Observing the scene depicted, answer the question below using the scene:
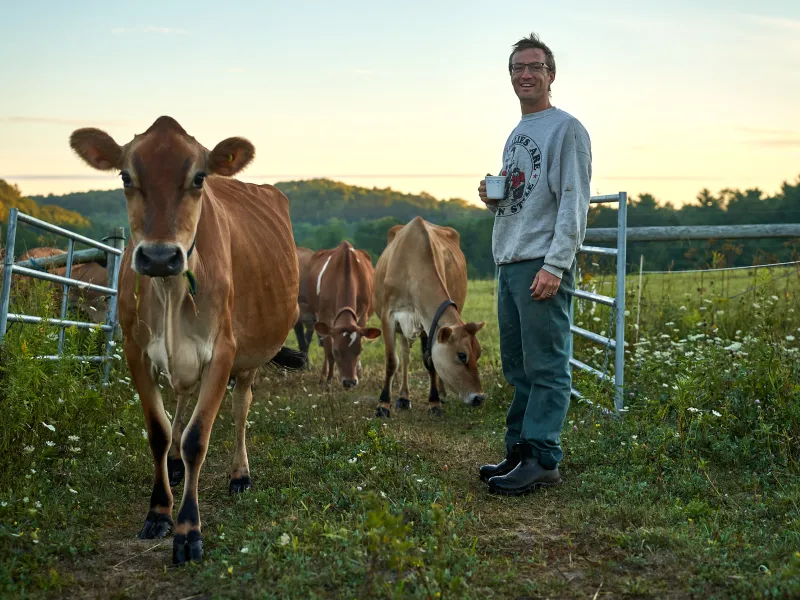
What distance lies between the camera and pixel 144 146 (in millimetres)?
3859

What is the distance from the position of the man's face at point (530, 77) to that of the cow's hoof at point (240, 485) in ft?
9.75

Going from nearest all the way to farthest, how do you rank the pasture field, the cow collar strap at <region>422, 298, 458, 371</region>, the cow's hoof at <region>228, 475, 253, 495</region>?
the pasture field → the cow's hoof at <region>228, 475, 253, 495</region> → the cow collar strap at <region>422, 298, 458, 371</region>

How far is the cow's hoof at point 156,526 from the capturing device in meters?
4.07

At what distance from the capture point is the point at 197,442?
4.09 metres

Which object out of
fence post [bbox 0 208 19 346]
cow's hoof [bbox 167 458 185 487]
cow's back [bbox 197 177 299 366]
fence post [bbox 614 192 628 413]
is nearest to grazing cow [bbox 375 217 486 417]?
fence post [bbox 614 192 628 413]

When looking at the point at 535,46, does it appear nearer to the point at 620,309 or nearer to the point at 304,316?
the point at 620,309

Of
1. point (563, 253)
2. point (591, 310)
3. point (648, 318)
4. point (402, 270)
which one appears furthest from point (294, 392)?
point (563, 253)

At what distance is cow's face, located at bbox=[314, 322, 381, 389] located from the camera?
937 cm

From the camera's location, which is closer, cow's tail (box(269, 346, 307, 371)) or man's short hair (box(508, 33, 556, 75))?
man's short hair (box(508, 33, 556, 75))

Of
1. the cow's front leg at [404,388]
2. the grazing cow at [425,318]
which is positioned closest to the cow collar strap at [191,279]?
the grazing cow at [425,318]

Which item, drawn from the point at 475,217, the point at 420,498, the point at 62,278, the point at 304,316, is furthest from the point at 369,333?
the point at 475,217

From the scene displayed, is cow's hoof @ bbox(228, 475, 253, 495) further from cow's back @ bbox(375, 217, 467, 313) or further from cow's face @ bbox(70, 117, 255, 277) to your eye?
cow's back @ bbox(375, 217, 467, 313)

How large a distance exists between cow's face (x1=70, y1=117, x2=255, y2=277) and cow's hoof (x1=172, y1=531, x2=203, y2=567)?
1.28 m

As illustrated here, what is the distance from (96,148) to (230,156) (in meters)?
0.71
